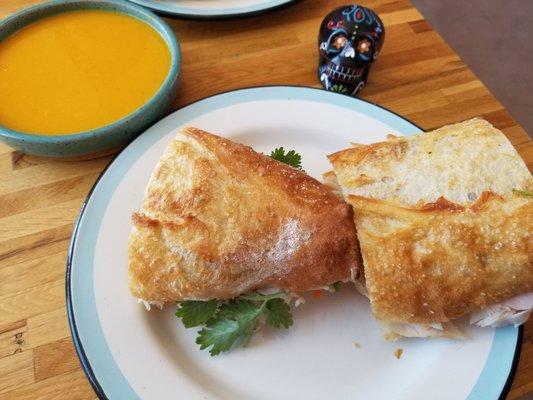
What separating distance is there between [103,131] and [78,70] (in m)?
0.41

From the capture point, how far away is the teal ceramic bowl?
4.65ft

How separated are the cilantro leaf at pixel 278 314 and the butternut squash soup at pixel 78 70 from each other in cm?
80

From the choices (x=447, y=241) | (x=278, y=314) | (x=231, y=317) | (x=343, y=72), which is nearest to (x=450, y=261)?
(x=447, y=241)

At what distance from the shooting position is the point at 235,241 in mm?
1168

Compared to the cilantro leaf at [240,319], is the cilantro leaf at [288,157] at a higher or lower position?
higher

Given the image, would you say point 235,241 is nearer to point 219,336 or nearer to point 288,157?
point 219,336

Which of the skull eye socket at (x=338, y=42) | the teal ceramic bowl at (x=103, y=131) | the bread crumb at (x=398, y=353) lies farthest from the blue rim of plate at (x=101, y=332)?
the skull eye socket at (x=338, y=42)

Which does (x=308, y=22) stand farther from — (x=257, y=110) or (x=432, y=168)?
(x=432, y=168)

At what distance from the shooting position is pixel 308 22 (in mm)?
2004

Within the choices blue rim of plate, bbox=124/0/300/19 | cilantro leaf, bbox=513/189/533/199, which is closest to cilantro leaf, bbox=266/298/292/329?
cilantro leaf, bbox=513/189/533/199

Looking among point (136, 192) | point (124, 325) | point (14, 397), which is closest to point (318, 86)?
point (136, 192)

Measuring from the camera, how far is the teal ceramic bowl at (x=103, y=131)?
142 cm

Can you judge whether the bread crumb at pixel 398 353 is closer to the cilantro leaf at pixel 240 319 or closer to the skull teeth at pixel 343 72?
the cilantro leaf at pixel 240 319

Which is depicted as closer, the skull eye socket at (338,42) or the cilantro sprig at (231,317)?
the cilantro sprig at (231,317)
